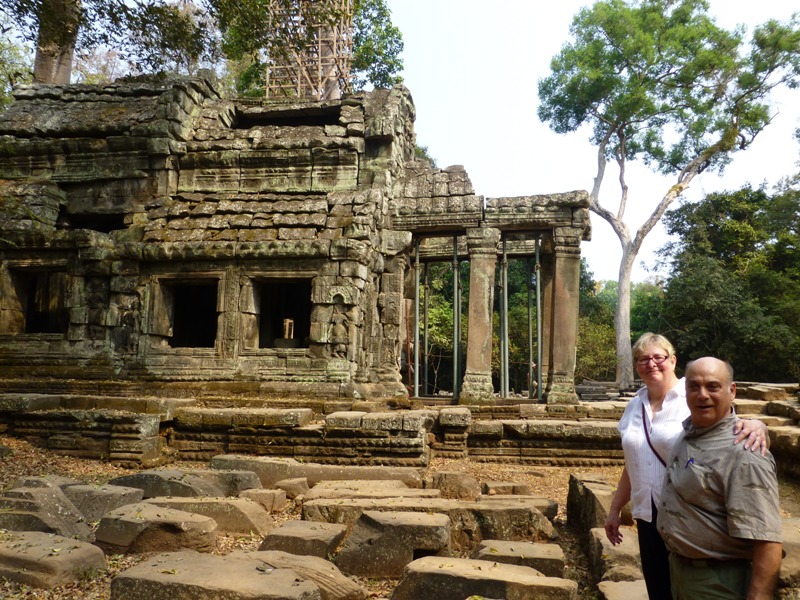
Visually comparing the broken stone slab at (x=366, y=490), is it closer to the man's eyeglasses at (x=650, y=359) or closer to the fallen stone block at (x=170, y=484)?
the fallen stone block at (x=170, y=484)

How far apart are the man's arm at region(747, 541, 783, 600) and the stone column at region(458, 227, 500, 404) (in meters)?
8.23

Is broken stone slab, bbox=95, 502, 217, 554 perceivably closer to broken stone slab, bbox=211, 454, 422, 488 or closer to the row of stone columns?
broken stone slab, bbox=211, 454, 422, 488

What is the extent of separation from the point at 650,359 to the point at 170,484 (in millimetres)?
3922

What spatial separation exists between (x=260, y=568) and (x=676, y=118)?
25596mm

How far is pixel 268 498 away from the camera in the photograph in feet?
16.3

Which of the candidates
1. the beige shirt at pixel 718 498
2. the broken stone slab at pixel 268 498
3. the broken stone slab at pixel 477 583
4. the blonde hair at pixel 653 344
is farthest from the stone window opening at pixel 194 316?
the beige shirt at pixel 718 498

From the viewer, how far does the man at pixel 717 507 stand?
1867mm

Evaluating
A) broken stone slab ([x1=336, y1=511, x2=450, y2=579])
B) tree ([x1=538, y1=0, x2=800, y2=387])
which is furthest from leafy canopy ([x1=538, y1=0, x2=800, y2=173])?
broken stone slab ([x1=336, y1=511, x2=450, y2=579])

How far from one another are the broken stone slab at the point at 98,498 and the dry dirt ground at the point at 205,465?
867 mm

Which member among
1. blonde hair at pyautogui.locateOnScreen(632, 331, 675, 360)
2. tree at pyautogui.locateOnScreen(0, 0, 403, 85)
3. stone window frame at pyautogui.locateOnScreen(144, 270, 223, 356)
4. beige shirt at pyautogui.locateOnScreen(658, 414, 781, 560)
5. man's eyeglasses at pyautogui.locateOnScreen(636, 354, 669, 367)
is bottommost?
beige shirt at pyautogui.locateOnScreen(658, 414, 781, 560)

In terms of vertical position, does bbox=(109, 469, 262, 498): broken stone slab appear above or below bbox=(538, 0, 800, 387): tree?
below

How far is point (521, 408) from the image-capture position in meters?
9.89

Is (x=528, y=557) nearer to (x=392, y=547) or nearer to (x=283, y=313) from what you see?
(x=392, y=547)

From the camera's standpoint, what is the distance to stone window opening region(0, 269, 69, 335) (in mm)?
10812
